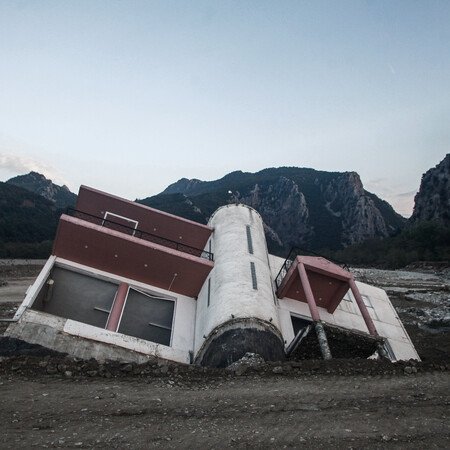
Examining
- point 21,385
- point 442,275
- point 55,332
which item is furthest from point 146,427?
point 442,275

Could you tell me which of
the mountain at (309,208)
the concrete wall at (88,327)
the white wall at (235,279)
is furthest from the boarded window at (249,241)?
the mountain at (309,208)

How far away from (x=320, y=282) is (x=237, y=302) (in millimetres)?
5131

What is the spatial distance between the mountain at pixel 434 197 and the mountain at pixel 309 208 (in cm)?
801

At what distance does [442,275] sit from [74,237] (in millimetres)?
45574

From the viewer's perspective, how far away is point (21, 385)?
7.37 m

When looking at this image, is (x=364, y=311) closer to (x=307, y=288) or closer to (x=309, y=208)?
(x=307, y=288)

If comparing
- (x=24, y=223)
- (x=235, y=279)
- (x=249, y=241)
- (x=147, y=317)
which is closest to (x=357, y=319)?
(x=249, y=241)

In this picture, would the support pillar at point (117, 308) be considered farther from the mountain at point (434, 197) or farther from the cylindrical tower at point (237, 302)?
the mountain at point (434, 197)

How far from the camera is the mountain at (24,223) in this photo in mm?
43594

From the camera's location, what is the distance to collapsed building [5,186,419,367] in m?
10.9

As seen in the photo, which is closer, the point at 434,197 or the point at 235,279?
the point at 235,279

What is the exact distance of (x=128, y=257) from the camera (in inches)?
574

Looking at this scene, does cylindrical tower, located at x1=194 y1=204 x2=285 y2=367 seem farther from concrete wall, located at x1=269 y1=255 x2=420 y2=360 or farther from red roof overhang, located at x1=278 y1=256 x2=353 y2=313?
concrete wall, located at x1=269 y1=255 x2=420 y2=360

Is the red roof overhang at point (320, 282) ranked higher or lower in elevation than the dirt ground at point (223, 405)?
higher
